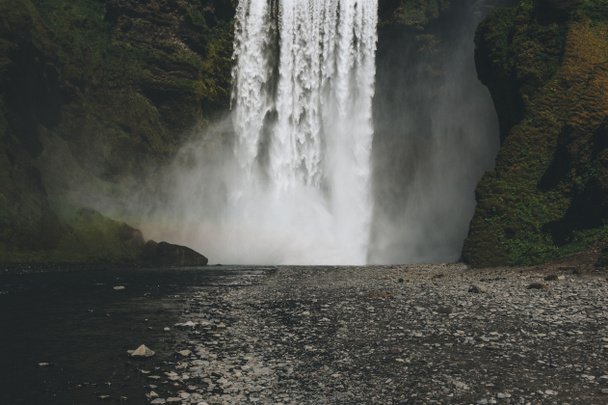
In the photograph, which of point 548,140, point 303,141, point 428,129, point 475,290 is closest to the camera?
point 475,290

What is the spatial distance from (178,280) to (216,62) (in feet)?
149

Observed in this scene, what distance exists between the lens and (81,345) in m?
13.3

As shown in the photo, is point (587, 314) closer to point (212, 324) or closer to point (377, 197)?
point (212, 324)

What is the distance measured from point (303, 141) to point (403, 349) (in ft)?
167

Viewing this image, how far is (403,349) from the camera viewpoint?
11117 mm

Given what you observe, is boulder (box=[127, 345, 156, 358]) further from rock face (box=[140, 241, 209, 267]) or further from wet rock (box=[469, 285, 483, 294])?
rock face (box=[140, 241, 209, 267])

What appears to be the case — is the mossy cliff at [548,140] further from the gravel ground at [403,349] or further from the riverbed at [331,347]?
the gravel ground at [403,349]

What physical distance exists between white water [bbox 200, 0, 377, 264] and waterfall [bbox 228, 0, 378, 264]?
0.12 meters

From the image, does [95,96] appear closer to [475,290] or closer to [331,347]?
[475,290]

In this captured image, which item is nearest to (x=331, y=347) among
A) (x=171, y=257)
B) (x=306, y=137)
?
(x=171, y=257)

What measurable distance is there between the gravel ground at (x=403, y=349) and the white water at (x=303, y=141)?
123 feet

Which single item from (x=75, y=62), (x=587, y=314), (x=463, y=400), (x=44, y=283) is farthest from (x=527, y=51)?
Answer: (x=75, y=62)

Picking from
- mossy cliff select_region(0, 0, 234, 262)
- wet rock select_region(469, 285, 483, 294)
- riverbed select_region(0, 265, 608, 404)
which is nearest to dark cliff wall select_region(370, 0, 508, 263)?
mossy cliff select_region(0, 0, 234, 262)

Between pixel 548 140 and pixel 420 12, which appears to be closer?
pixel 548 140
